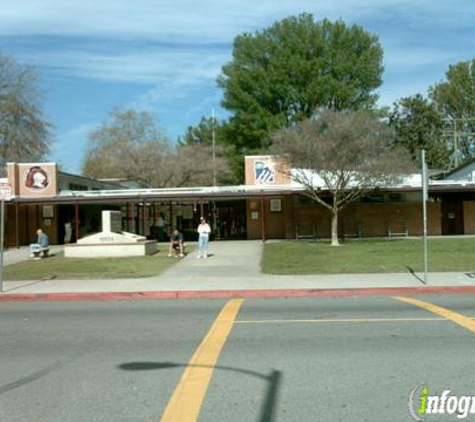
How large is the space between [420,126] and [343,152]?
1570 inches

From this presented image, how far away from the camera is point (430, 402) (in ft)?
18.7

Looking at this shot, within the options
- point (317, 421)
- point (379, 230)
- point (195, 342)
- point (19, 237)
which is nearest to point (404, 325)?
point (195, 342)

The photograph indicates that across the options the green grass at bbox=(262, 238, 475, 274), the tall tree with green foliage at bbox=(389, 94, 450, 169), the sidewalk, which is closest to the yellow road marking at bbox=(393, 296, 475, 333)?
the sidewalk

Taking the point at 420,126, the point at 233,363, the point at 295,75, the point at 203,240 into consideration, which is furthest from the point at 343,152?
the point at 420,126

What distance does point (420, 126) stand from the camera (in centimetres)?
6581

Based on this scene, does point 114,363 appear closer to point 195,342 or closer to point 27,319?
point 195,342

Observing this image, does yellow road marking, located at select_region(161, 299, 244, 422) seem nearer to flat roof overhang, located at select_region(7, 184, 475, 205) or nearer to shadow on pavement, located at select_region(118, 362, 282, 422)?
shadow on pavement, located at select_region(118, 362, 282, 422)

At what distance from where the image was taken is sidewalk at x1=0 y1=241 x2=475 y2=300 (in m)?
15.2

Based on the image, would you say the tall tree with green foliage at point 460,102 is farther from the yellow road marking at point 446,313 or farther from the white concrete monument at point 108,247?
the yellow road marking at point 446,313

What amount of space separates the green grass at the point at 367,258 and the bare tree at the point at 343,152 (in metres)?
3.39

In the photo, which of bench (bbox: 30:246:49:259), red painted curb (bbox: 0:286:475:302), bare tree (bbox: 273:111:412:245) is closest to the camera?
red painted curb (bbox: 0:286:475:302)

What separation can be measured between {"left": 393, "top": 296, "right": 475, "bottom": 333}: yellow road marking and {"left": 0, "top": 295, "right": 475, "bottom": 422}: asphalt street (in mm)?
83

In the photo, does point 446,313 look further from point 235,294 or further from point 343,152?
point 343,152

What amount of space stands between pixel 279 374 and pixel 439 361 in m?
1.85
